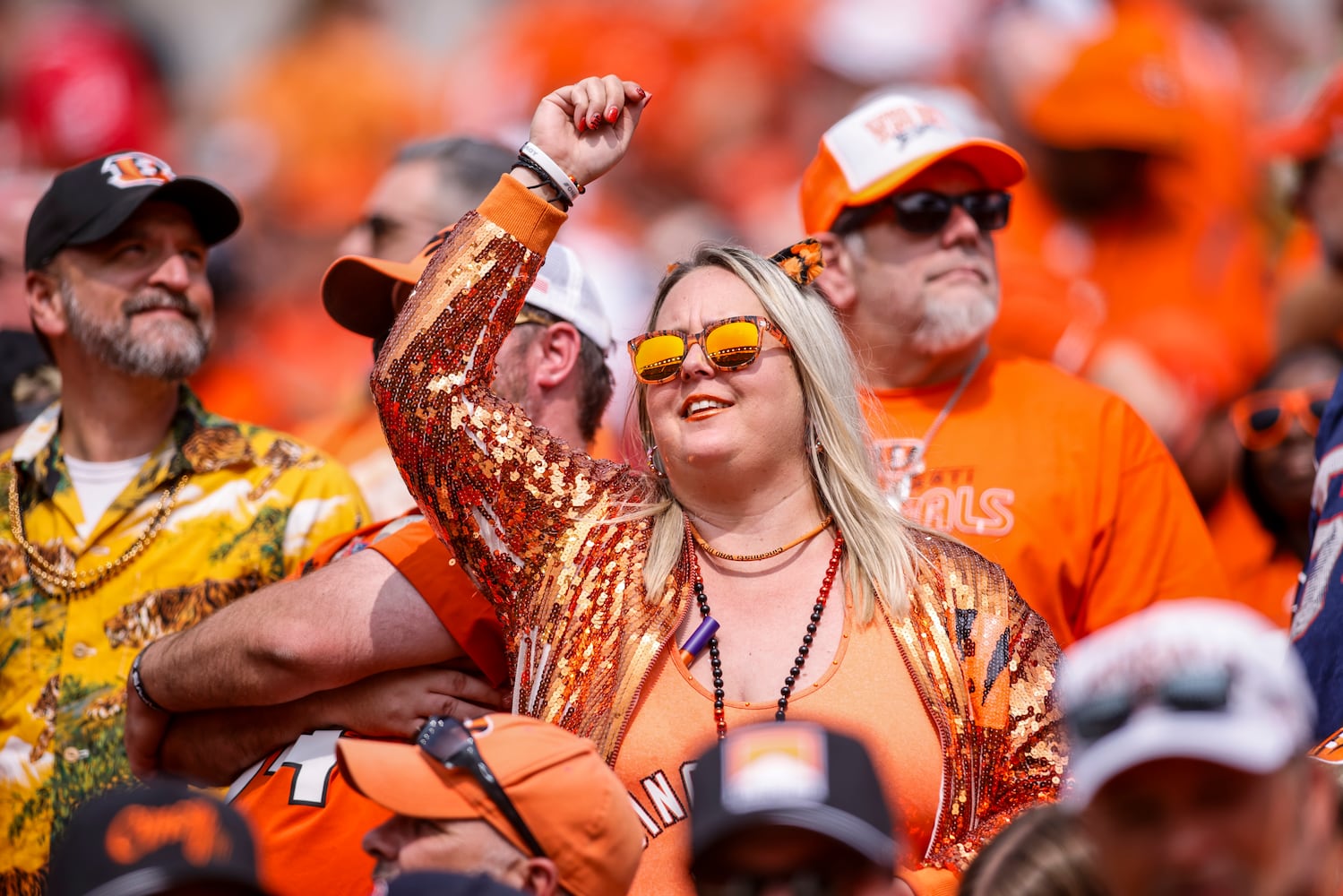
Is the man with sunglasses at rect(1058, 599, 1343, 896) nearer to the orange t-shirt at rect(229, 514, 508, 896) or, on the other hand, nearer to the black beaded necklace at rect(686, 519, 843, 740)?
the black beaded necklace at rect(686, 519, 843, 740)

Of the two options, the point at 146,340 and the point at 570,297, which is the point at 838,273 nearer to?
the point at 570,297

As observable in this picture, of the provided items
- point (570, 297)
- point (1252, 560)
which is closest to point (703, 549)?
point (570, 297)

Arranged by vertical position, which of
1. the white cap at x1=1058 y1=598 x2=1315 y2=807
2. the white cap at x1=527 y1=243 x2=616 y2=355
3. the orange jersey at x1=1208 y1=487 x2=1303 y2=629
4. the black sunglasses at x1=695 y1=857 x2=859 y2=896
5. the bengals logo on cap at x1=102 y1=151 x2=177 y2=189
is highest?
the bengals logo on cap at x1=102 y1=151 x2=177 y2=189

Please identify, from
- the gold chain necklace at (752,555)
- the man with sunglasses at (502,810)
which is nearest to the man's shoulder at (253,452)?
the gold chain necklace at (752,555)

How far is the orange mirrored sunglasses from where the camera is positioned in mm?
3295

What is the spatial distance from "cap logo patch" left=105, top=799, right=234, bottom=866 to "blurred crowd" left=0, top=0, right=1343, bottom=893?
12 millimetres

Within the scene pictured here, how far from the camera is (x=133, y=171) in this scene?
4.45 metres

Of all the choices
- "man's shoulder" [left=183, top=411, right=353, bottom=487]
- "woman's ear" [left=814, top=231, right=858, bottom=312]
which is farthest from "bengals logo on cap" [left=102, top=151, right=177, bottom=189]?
"woman's ear" [left=814, top=231, right=858, bottom=312]

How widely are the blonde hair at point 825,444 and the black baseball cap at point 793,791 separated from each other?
1.07 m

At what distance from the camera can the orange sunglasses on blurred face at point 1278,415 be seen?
4719 mm

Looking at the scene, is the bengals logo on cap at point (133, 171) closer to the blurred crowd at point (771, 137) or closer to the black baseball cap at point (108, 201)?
the black baseball cap at point (108, 201)

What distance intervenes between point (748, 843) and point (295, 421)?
229 inches

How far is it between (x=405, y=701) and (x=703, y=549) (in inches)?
26.1

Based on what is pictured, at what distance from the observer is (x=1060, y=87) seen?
6.70m
